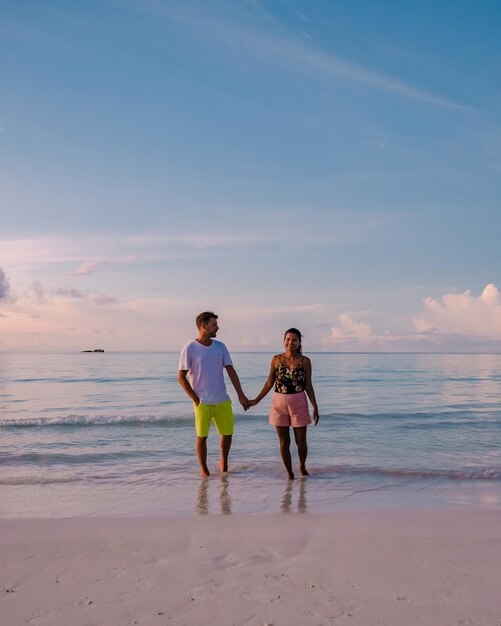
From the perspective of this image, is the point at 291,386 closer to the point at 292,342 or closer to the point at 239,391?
the point at 292,342

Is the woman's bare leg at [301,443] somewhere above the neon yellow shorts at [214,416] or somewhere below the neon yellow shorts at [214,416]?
below

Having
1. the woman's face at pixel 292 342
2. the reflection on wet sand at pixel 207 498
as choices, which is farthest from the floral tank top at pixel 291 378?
the reflection on wet sand at pixel 207 498

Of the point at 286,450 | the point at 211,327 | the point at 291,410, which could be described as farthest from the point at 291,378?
the point at 211,327

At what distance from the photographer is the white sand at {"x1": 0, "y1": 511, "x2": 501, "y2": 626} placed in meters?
3.32

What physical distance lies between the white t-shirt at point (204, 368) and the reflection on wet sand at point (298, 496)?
162 cm

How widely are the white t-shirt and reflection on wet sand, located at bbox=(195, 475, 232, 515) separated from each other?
3.82ft

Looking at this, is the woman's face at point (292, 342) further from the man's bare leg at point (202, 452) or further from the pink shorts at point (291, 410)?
the man's bare leg at point (202, 452)

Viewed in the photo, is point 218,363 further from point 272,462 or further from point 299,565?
point 299,565

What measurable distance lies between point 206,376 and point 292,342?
1.37m

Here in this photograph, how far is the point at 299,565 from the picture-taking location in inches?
162

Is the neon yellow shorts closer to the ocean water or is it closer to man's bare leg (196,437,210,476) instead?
man's bare leg (196,437,210,476)

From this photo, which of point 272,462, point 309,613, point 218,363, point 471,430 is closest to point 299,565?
point 309,613

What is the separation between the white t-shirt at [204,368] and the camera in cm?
782

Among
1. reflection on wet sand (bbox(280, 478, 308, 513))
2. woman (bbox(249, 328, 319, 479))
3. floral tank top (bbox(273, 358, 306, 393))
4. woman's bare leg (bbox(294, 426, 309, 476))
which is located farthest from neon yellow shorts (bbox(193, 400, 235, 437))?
reflection on wet sand (bbox(280, 478, 308, 513))
